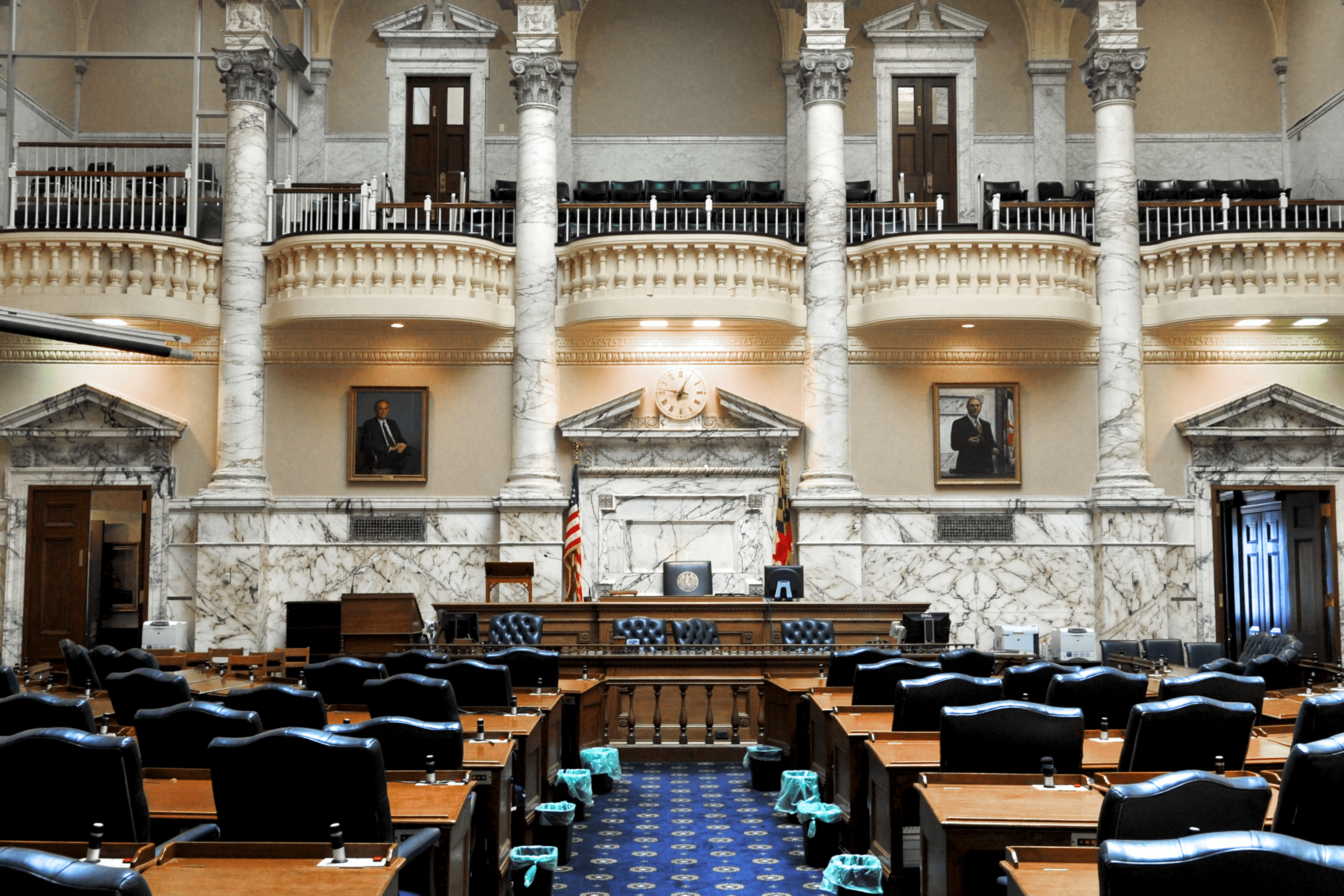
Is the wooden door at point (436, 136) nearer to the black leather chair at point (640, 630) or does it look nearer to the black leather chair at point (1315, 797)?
the black leather chair at point (640, 630)

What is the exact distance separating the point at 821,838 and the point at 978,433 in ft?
32.7

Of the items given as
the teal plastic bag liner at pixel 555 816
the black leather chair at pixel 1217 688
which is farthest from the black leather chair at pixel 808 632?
the black leather chair at pixel 1217 688

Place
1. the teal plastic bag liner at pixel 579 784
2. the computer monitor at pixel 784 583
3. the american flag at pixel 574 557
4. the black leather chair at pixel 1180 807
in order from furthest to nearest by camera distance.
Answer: the american flag at pixel 574 557, the computer monitor at pixel 784 583, the teal plastic bag liner at pixel 579 784, the black leather chair at pixel 1180 807

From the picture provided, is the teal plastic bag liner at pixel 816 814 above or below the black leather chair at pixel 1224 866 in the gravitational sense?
below

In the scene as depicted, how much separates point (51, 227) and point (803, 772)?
1216 centimetres

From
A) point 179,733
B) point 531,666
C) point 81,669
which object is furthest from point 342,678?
point 81,669

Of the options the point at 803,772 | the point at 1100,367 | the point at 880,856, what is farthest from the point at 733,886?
the point at 1100,367

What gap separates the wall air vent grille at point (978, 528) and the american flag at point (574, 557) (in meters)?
4.57

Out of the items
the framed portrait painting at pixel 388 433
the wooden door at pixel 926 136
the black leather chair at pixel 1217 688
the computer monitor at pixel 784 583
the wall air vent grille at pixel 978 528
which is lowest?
the black leather chair at pixel 1217 688

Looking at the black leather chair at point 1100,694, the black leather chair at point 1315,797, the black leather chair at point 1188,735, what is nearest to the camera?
the black leather chair at point 1315,797

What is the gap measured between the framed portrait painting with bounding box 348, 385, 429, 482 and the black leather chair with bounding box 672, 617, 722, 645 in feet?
17.8

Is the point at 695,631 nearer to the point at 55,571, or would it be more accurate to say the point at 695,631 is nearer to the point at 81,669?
the point at 81,669

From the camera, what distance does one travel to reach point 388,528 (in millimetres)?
15703

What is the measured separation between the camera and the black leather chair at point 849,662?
8305 mm
